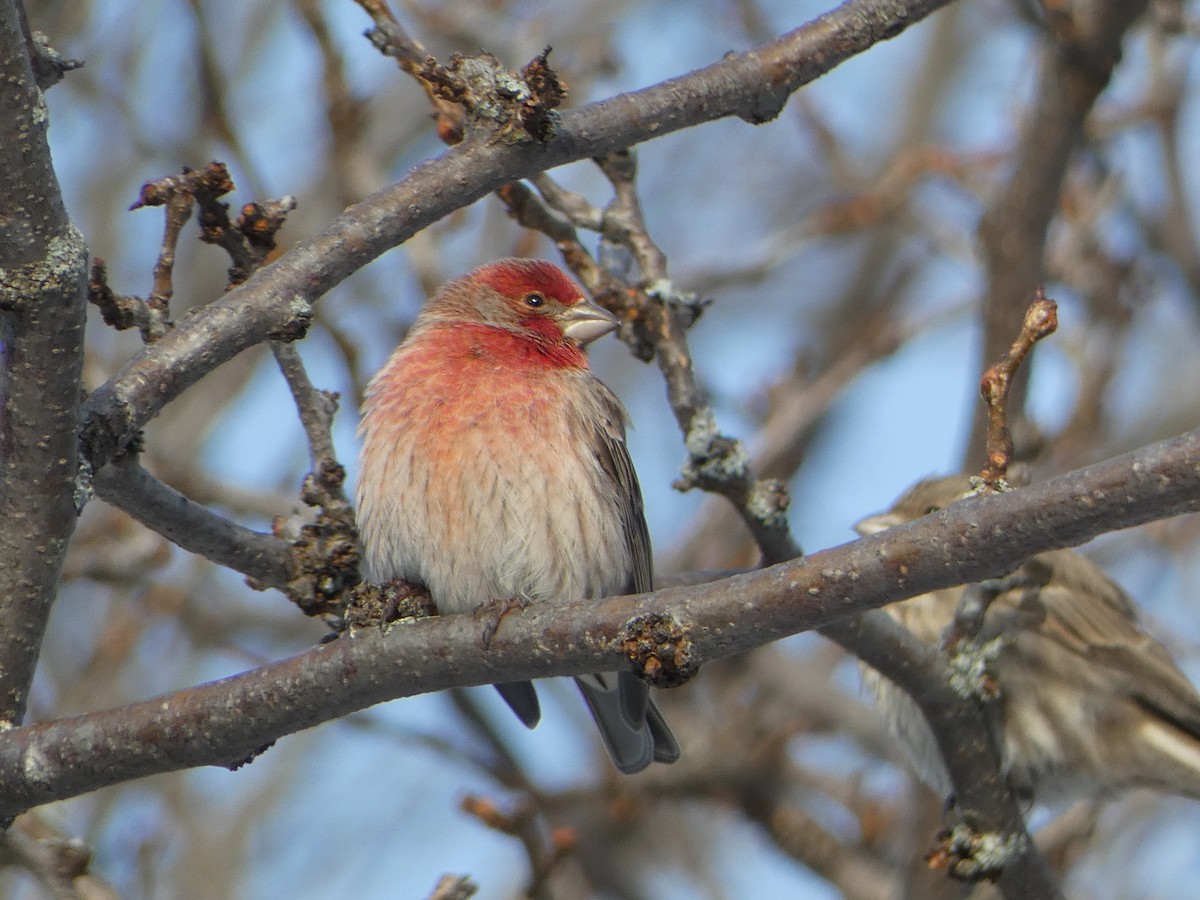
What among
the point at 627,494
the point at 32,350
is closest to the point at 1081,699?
the point at 627,494

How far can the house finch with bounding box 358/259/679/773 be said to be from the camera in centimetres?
469

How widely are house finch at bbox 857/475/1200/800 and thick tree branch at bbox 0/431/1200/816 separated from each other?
306 cm

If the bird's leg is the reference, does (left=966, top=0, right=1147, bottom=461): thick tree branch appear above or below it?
above

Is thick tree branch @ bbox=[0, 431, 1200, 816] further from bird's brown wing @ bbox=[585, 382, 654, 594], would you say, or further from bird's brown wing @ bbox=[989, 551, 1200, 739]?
bird's brown wing @ bbox=[989, 551, 1200, 739]

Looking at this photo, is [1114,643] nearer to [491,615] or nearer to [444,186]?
[491,615]

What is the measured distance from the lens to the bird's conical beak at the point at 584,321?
18.7 ft

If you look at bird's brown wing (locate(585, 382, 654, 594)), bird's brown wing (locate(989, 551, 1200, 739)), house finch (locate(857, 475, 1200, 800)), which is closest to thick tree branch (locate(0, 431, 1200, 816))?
bird's brown wing (locate(585, 382, 654, 594))

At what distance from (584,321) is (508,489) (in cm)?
126

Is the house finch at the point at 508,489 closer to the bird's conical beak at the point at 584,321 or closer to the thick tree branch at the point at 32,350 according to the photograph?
the bird's conical beak at the point at 584,321

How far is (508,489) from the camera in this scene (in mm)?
4758

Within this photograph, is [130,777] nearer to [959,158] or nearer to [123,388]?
[123,388]

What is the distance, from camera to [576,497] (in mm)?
4848

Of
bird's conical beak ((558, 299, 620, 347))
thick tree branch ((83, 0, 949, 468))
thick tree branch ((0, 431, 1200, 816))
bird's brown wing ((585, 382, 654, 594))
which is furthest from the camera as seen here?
bird's conical beak ((558, 299, 620, 347))

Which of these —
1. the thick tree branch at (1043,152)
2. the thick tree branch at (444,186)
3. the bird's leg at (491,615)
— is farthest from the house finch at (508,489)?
the thick tree branch at (1043,152)
